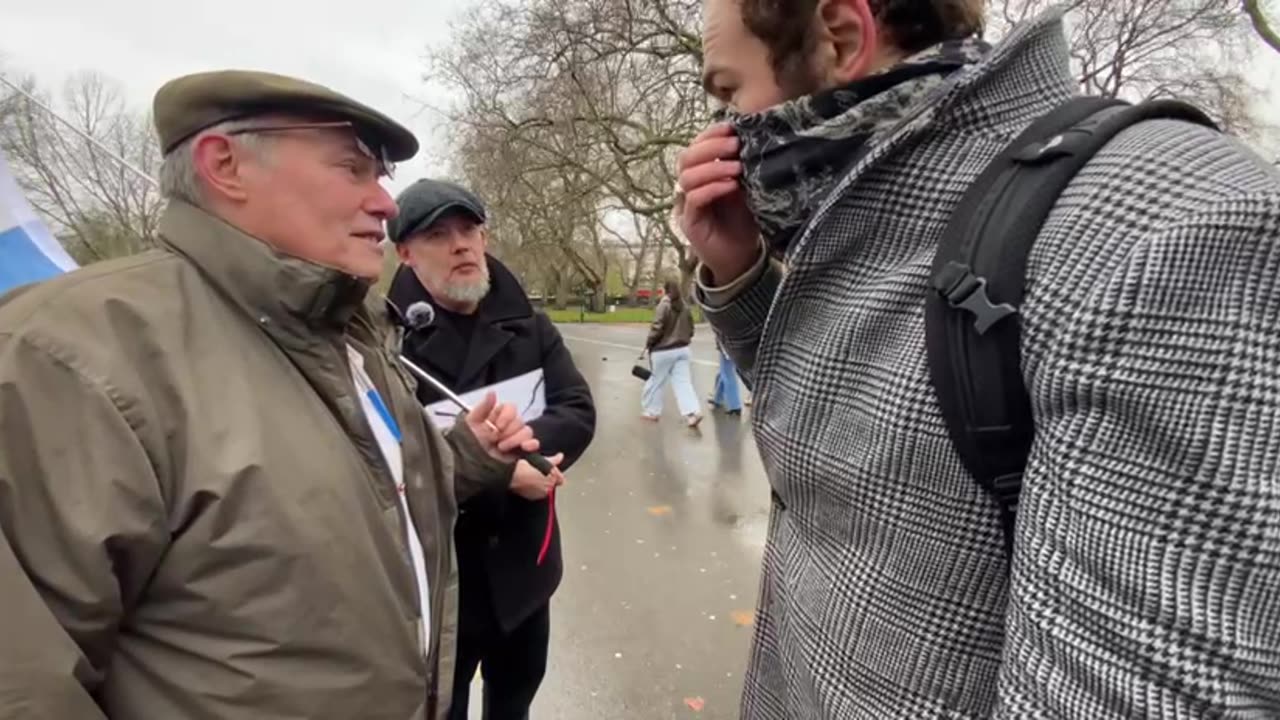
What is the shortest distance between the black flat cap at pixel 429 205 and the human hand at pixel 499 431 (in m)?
0.75

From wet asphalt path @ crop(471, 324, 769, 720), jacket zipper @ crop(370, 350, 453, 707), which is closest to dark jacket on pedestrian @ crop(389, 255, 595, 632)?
jacket zipper @ crop(370, 350, 453, 707)

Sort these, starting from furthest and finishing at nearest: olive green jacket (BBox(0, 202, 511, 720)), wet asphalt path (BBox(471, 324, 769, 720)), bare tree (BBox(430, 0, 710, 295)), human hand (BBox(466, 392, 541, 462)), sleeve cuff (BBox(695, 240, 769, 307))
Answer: bare tree (BBox(430, 0, 710, 295))
wet asphalt path (BBox(471, 324, 769, 720))
human hand (BBox(466, 392, 541, 462))
sleeve cuff (BBox(695, 240, 769, 307))
olive green jacket (BBox(0, 202, 511, 720))

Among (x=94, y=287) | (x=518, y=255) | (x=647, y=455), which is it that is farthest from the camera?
(x=518, y=255)

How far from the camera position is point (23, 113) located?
2422mm

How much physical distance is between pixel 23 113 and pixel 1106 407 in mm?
3172

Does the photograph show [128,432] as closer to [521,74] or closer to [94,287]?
[94,287]

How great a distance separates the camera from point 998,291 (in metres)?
0.72

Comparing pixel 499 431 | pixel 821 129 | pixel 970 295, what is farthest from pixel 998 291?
pixel 499 431

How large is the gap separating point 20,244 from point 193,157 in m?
1.04

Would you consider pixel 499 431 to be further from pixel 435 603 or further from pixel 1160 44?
pixel 1160 44

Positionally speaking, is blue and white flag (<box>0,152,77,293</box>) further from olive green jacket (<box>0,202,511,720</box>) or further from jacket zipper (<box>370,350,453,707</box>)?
jacket zipper (<box>370,350,453,707</box>)

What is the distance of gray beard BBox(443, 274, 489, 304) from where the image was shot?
2527 mm

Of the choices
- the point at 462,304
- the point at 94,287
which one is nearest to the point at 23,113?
the point at 462,304

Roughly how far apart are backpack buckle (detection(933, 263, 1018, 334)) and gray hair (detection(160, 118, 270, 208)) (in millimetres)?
1327
